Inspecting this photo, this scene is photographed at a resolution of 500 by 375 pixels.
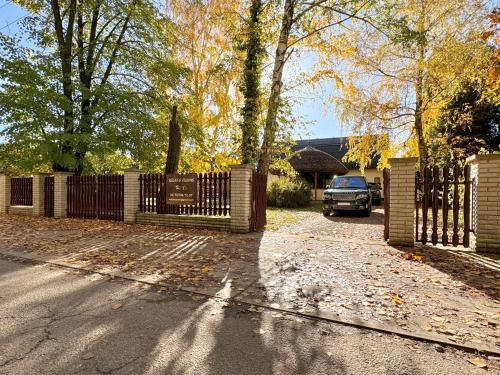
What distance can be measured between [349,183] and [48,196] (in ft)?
44.5

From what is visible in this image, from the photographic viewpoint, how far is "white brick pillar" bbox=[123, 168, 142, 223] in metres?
10.8

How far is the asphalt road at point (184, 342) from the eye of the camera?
2443 millimetres

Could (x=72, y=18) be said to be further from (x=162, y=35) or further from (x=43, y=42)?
(x=162, y=35)

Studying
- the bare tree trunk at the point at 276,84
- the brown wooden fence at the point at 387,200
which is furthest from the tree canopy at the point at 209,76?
the brown wooden fence at the point at 387,200

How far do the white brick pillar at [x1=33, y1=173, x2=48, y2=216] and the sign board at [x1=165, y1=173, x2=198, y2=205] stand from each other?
722cm

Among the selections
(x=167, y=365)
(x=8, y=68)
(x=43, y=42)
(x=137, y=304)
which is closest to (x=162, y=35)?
(x=43, y=42)

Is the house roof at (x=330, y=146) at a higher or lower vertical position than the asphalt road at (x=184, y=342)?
higher

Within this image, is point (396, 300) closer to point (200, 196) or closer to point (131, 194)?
point (200, 196)

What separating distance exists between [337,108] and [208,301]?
1425cm

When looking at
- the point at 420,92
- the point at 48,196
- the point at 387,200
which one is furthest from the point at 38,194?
the point at 420,92

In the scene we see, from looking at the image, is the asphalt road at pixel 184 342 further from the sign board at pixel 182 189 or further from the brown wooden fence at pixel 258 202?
the sign board at pixel 182 189

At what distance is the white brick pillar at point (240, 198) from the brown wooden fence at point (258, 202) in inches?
12.0

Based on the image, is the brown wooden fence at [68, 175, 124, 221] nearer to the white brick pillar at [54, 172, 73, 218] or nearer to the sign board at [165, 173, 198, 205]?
the white brick pillar at [54, 172, 73, 218]

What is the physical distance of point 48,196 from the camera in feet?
44.5
